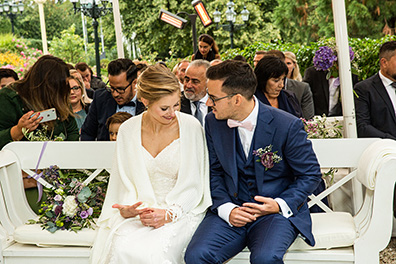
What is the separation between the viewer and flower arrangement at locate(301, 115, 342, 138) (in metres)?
4.64

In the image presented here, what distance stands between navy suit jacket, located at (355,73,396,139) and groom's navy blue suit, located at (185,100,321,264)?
1.75 m

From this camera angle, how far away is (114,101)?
536 centimetres

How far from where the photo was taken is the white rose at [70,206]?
4055 millimetres

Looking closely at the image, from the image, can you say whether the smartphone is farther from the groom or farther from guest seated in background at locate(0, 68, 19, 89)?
guest seated in background at locate(0, 68, 19, 89)

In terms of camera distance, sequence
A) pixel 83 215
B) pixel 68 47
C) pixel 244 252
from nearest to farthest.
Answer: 1. pixel 244 252
2. pixel 83 215
3. pixel 68 47

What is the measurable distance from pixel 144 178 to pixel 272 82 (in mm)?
1862

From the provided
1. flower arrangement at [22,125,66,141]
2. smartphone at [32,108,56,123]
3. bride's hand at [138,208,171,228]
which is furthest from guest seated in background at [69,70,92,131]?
bride's hand at [138,208,171,228]

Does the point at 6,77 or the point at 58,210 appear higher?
the point at 6,77

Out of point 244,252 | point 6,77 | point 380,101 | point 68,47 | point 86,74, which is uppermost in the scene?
point 68,47

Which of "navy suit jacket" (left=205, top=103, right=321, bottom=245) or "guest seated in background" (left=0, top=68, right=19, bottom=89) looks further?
"guest seated in background" (left=0, top=68, right=19, bottom=89)

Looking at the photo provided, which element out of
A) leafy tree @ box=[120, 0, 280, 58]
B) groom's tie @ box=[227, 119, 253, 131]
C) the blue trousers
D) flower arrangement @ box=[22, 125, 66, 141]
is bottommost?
the blue trousers

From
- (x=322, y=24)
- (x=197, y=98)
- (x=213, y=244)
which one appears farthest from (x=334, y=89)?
(x=322, y=24)

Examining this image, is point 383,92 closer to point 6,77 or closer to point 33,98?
point 33,98

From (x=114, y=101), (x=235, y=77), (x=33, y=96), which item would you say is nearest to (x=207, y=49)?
(x=114, y=101)
